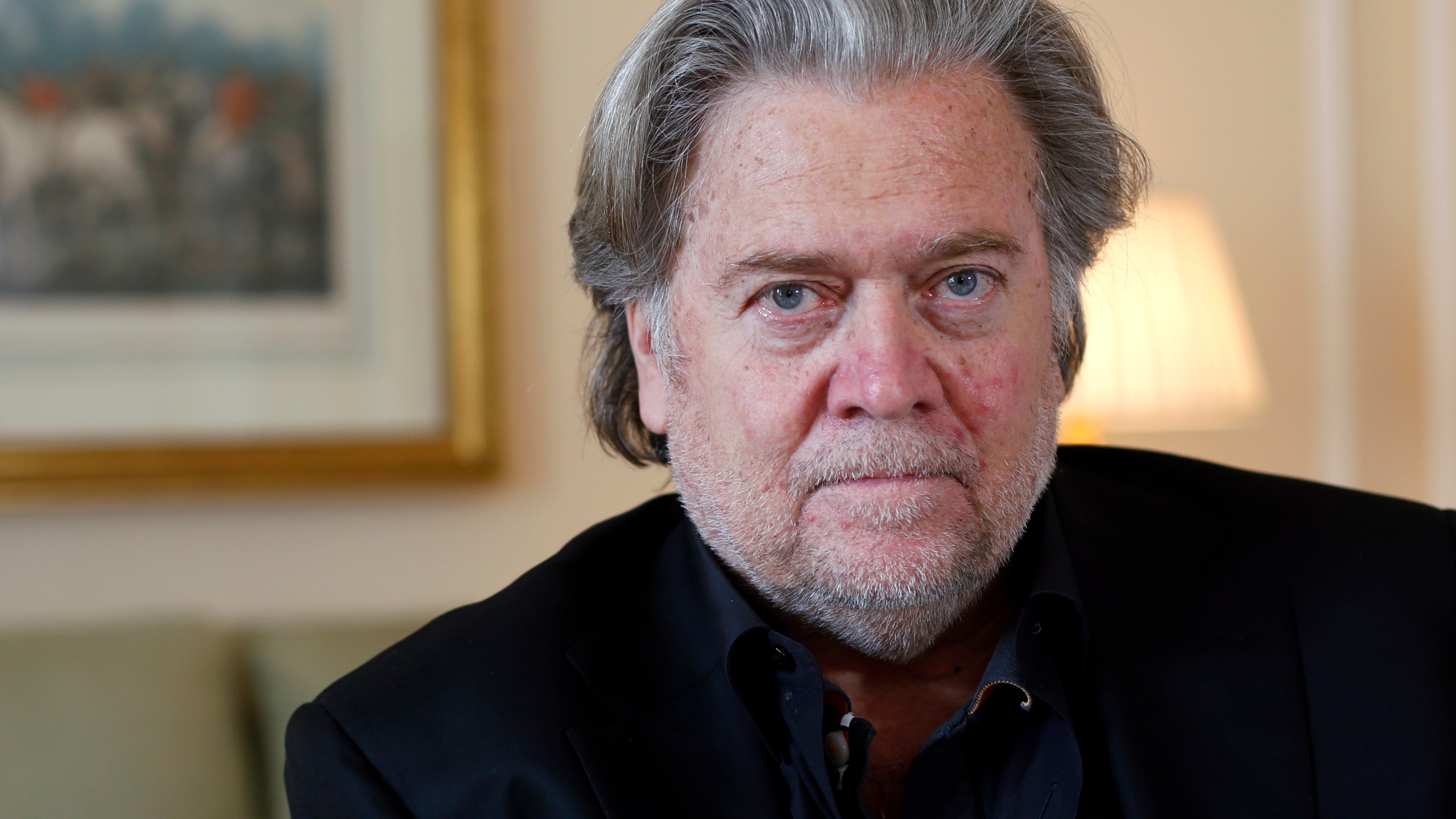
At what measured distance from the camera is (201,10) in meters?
2.04

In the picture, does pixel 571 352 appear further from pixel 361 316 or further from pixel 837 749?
pixel 837 749

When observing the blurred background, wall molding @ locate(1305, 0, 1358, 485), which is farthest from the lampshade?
wall molding @ locate(1305, 0, 1358, 485)

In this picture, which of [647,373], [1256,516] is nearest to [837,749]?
[647,373]

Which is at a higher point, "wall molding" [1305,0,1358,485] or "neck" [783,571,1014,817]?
"wall molding" [1305,0,1358,485]

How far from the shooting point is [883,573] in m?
1.07

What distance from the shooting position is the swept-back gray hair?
44.2 inches

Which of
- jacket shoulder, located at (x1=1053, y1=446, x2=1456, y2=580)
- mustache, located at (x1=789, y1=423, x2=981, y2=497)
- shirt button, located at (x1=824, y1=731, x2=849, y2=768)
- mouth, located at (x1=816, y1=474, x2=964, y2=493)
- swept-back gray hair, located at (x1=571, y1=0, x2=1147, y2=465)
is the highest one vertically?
swept-back gray hair, located at (x1=571, y1=0, x2=1147, y2=465)

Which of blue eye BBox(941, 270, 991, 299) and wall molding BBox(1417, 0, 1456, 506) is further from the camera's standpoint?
wall molding BBox(1417, 0, 1456, 506)

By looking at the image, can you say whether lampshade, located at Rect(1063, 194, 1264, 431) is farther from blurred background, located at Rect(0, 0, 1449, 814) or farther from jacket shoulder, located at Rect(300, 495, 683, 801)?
jacket shoulder, located at Rect(300, 495, 683, 801)

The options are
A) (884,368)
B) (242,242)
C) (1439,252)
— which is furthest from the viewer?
(1439,252)

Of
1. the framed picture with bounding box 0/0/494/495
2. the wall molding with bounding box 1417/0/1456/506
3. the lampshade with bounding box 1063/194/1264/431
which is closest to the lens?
the framed picture with bounding box 0/0/494/495

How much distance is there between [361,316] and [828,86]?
1245 millimetres

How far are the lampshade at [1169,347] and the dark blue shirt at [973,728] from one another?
105 centimetres

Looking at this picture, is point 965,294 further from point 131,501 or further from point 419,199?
point 131,501
